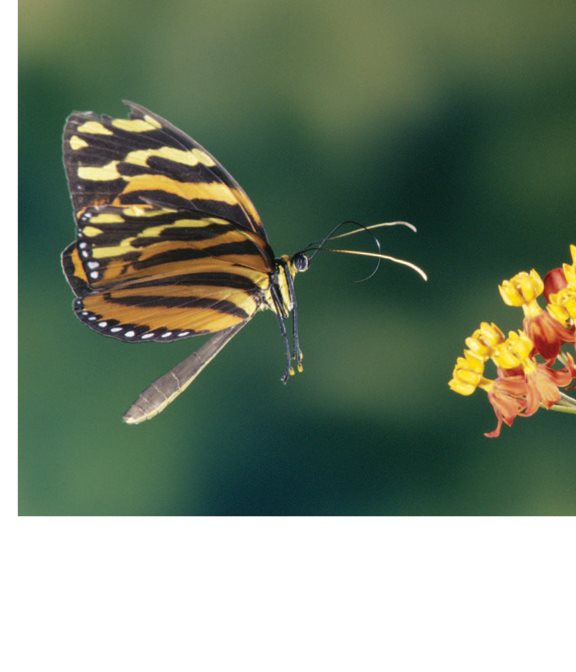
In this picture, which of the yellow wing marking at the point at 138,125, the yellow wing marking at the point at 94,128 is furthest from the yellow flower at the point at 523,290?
the yellow wing marking at the point at 94,128

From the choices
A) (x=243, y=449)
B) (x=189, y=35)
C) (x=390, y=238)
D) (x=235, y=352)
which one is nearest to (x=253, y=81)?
(x=189, y=35)

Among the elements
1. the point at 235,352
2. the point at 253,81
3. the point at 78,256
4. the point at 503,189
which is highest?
the point at 253,81

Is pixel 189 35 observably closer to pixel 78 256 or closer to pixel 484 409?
pixel 78 256

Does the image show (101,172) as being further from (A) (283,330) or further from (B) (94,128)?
(A) (283,330)

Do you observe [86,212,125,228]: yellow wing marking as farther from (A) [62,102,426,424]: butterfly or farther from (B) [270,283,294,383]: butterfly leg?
(B) [270,283,294,383]: butterfly leg

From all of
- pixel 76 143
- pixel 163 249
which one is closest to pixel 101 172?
pixel 76 143
